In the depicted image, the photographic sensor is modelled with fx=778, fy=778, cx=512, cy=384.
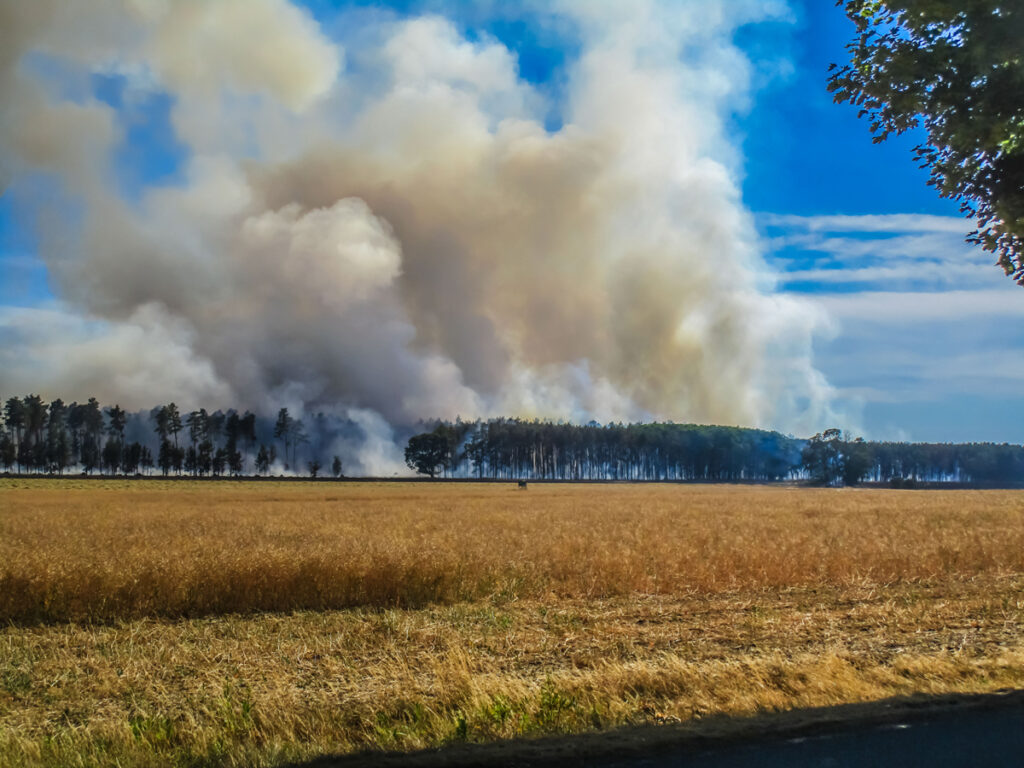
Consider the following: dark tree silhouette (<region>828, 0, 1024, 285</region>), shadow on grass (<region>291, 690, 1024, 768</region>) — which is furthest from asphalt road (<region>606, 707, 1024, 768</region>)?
dark tree silhouette (<region>828, 0, 1024, 285</region>)

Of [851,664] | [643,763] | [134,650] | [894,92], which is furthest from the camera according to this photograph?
[134,650]

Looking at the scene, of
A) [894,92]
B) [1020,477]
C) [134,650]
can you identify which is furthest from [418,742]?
[1020,477]

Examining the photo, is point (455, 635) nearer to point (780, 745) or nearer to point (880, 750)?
point (780, 745)

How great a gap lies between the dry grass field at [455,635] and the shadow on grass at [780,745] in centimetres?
50

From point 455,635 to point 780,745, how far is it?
688 cm

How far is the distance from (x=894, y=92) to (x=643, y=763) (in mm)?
9707

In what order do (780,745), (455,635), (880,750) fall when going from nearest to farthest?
(880,750) → (780,745) → (455,635)

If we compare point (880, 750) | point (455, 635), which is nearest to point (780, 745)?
point (880, 750)

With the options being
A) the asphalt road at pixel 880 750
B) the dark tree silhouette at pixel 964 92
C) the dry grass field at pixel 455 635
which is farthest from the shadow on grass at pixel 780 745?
the dark tree silhouette at pixel 964 92

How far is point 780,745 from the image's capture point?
7.25 meters

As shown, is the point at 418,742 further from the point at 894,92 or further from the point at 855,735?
the point at 894,92

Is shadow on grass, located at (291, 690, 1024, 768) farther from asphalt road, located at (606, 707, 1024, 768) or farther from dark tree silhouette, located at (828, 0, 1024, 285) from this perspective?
dark tree silhouette, located at (828, 0, 1024, 285)

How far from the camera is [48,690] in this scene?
10.6m

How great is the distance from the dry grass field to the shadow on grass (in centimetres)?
50
